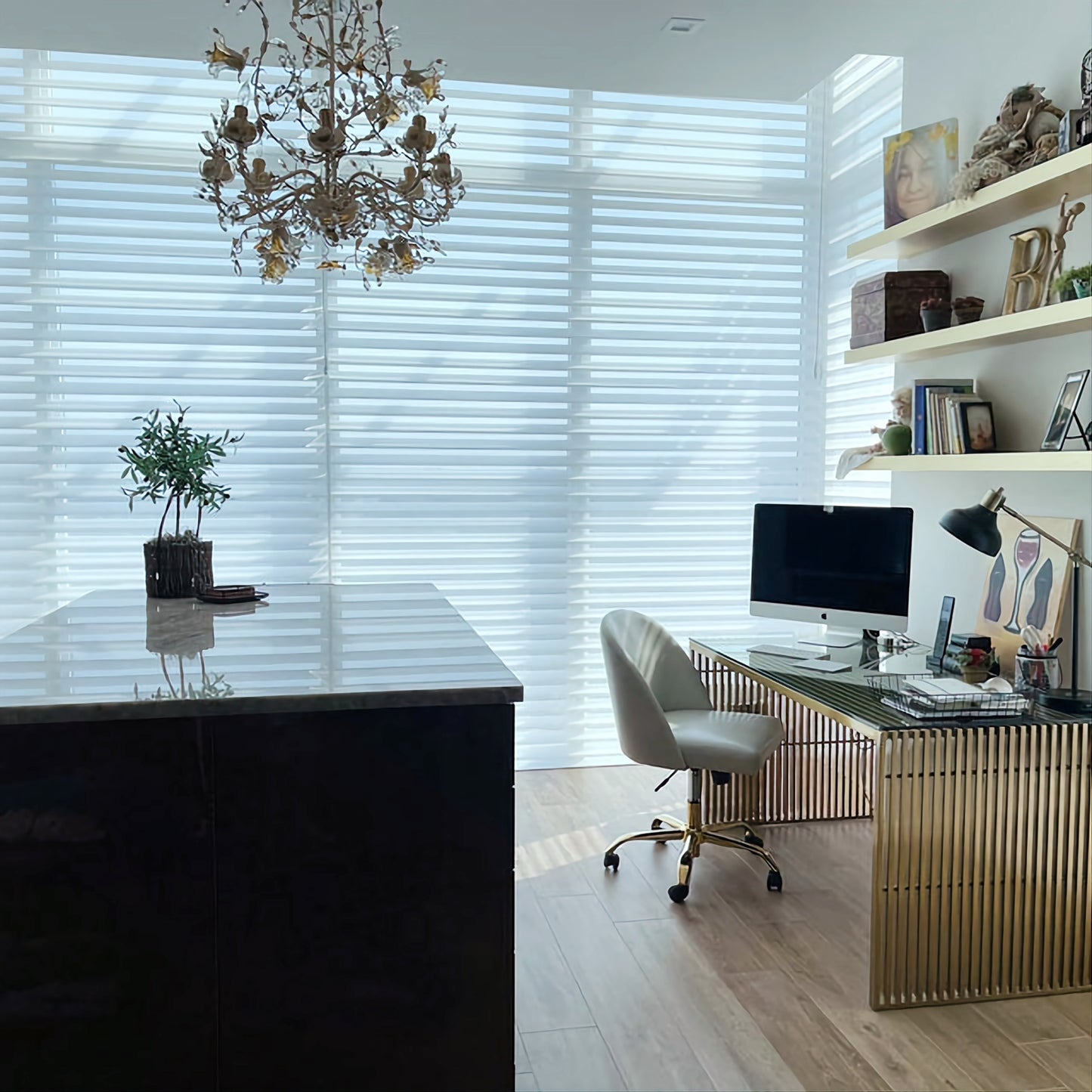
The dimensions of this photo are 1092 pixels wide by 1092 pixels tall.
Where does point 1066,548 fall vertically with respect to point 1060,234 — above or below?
below

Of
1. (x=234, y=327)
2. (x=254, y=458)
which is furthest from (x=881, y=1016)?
(x=234, y=327)

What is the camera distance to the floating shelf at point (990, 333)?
281 centimetres

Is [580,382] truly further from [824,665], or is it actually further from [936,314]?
[824,665]

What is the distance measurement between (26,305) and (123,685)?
2.97 m

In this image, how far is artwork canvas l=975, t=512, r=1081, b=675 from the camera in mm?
3109

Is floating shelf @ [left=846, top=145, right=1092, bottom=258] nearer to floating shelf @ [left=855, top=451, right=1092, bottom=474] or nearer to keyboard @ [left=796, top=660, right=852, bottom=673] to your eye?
floating shelf @ [left=855, top=451, right=1092, bottom=474]

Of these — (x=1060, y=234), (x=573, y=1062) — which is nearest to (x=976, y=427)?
(x=1060, y=234)

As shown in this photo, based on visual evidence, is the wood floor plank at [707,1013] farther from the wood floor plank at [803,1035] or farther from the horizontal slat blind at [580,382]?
the horizontal slat blind at [580,382]

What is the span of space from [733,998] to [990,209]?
2.37 m

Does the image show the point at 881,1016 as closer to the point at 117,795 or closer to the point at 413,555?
the point at 117,795

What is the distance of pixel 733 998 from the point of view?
2686 millimetres

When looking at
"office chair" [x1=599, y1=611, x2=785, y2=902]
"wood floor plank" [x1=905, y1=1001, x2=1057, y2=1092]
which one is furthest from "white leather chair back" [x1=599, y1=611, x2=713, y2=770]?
"wood floor plank" [x1=905, y1=1001, x2=1057, y2=1092]

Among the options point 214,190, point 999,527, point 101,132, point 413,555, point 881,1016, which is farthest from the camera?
point 413,555

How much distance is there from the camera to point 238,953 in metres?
1.88
